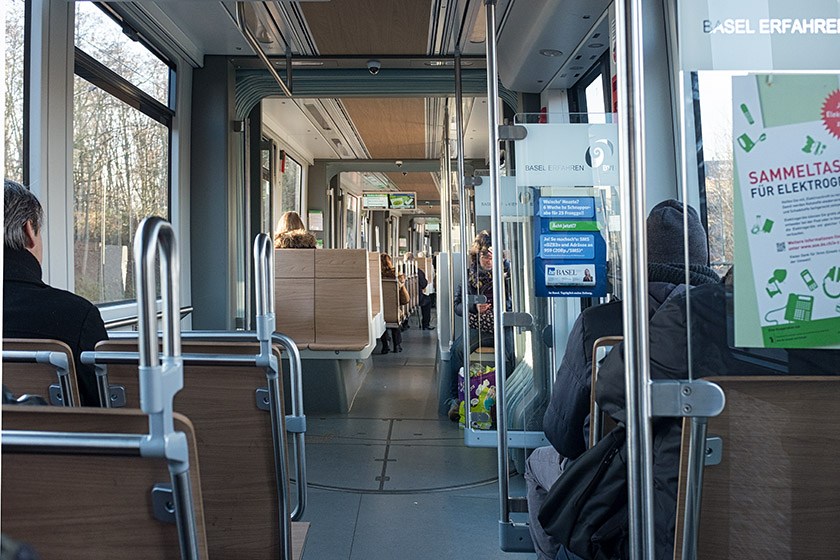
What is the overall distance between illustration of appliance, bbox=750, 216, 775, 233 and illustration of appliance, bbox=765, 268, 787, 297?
65mm

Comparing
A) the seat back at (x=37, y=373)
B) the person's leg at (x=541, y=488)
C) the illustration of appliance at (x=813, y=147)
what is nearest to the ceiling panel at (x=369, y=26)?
the person's leg at (x=541, y=488)

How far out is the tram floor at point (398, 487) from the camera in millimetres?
3018

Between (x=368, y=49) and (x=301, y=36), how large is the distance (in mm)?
574

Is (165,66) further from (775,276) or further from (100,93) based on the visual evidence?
(775,276)

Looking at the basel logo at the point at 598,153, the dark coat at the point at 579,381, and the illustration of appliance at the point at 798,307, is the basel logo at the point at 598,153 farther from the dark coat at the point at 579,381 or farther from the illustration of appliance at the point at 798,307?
the illustration of appliance at the point at 798,307

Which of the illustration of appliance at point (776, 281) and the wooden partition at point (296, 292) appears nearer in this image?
the illustration of appliance at point (776, 281)

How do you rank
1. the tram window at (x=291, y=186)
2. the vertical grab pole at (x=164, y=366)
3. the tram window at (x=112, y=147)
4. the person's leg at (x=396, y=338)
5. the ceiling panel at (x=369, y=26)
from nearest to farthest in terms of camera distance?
the vertical grab pole at (x=164, y=366)
the tram window at (x=112, y=147)
the ceiling panel at (x=369, y=26)
the person's leg at (x=396, y=338)
the tram window at (x=291, y=186)

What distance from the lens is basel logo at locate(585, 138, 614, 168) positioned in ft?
8.97

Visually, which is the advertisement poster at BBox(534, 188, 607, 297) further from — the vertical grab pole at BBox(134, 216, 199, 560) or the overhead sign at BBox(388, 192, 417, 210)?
the overhead sign at BBox(388, 192, 417, 210)

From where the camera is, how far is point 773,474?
3.87 feet

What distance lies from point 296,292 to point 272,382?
387 centimetres

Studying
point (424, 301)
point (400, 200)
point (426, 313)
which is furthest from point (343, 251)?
point (400, 200)

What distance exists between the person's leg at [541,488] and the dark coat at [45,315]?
1.42m

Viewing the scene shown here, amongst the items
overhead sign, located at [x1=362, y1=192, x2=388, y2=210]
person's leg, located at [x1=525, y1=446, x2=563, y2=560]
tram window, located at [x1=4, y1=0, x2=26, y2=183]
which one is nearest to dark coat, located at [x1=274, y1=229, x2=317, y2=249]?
tram window, located at [x1=4, y1=0, x2=26, y2=183]
